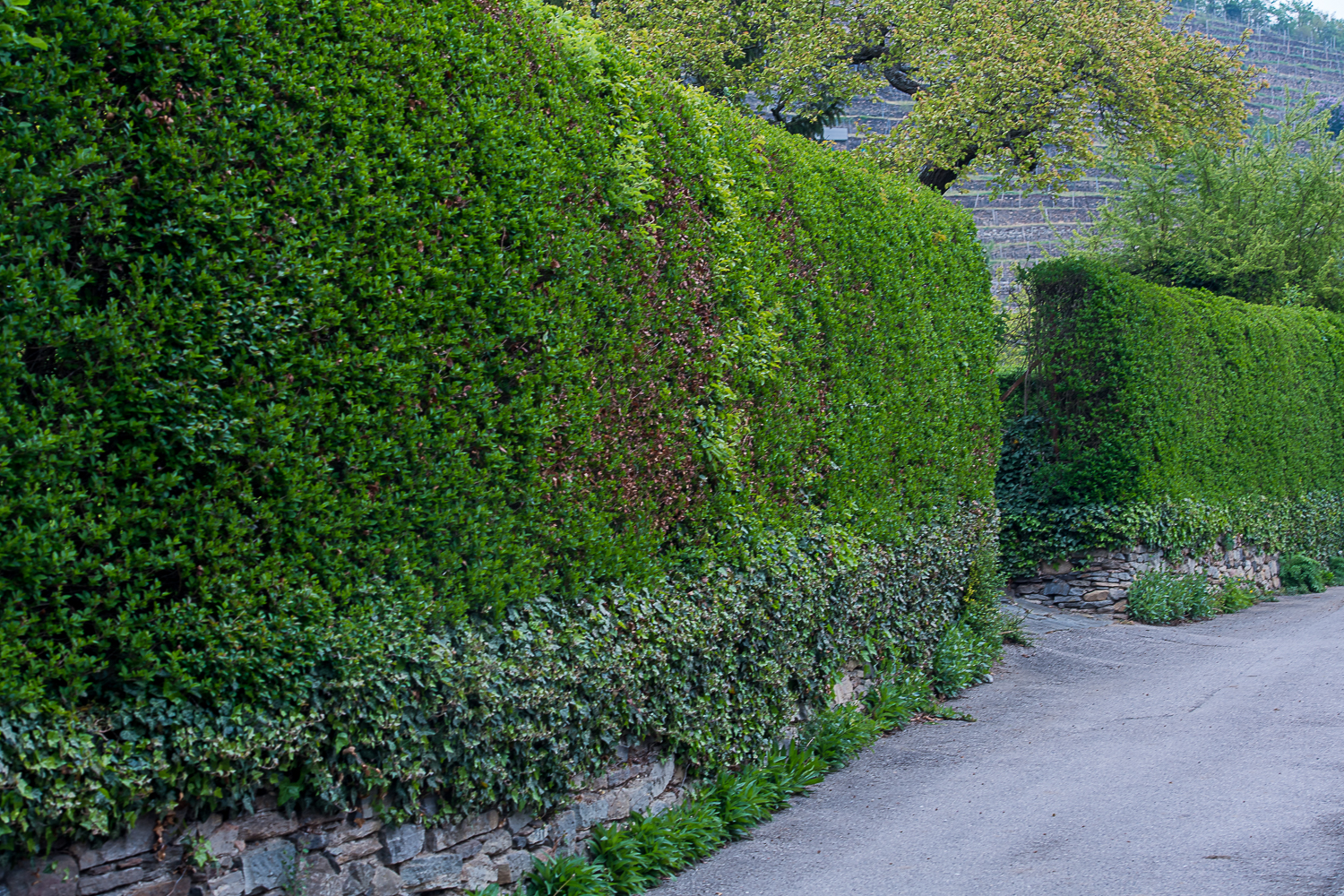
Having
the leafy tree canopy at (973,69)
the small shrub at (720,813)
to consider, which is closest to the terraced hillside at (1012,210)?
the leafy tree canopy at (973,69)

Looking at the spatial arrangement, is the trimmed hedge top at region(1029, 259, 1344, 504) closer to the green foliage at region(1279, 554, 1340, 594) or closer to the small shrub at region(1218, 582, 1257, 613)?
the small shrub at region(1218, 582, 1257, 613)

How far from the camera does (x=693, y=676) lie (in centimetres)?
558

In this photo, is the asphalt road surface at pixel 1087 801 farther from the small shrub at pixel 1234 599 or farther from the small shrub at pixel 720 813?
the small shrub at pixel 1234 599

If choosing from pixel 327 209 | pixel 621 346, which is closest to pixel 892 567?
pixel 621 346

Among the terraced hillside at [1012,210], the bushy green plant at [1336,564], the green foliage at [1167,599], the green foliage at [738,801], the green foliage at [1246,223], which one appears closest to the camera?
the green foliage at [738,801]

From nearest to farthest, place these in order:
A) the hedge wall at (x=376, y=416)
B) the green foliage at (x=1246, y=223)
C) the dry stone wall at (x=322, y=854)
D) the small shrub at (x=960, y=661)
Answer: the hedge wall at (x=376, y=416) < the dry stone wall at (x=322, y=854) < the small shrub at (x=960, y=661) < the green foliage at (x=1246, y=223)

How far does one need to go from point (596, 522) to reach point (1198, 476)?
12.0 m

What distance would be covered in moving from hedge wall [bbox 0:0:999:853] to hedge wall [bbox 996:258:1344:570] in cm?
728

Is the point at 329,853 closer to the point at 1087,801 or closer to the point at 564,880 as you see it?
the point at 564,880

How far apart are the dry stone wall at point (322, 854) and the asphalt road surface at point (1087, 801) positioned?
2.06ft

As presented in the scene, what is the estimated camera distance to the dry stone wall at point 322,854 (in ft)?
9.96

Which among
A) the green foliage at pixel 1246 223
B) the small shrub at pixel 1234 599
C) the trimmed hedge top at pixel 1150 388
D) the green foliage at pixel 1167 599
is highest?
the green foliage at pixel 1246 223

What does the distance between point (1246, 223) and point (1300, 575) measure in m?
7.37

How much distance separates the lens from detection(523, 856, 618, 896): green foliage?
14.4 ft
